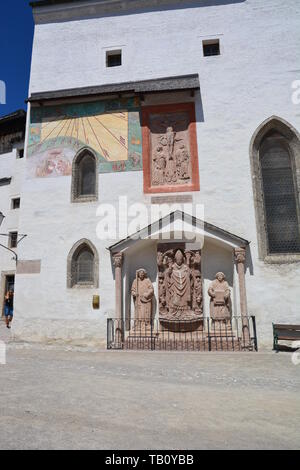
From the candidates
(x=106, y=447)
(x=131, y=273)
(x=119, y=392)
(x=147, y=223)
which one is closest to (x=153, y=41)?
(x=147, y=223)

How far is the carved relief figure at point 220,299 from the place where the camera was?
33.9 ft

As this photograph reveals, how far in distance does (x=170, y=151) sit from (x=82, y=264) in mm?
4958

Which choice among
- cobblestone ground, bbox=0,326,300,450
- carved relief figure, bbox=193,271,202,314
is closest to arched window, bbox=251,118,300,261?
carved relief figure, bbox=193,271,202,314

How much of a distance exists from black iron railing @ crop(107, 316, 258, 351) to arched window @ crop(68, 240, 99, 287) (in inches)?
66.6

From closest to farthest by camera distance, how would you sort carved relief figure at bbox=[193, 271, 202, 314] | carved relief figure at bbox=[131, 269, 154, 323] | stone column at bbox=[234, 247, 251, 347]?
stone column at bbox=[234, 247, 251, 347] < carved relief figure at bbox=[193, 271, 202, 314] < carved relief figure at bbox=[131, 269, 154, 323]

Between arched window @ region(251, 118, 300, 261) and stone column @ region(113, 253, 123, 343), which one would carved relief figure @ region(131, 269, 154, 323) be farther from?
arched window @ region(251, 118, 300, 261)

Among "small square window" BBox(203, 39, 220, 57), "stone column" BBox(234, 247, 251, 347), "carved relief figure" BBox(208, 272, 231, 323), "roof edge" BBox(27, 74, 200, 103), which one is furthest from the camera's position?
"small square window" BBox(203, 39, 220, 57)

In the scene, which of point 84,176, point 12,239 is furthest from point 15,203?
point 84,176

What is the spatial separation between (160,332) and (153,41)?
10.8 metres

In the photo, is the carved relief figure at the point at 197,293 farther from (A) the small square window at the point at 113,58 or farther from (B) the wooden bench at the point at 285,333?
(A) the small square window at the point at 113,58

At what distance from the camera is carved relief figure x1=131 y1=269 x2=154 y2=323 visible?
10.7 meters

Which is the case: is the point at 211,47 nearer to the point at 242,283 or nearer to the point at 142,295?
the point at 242,283

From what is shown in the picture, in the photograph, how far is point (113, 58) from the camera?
13812 mm

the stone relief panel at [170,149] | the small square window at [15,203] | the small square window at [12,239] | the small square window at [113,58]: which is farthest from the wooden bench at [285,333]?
the small square window at [15,203]
